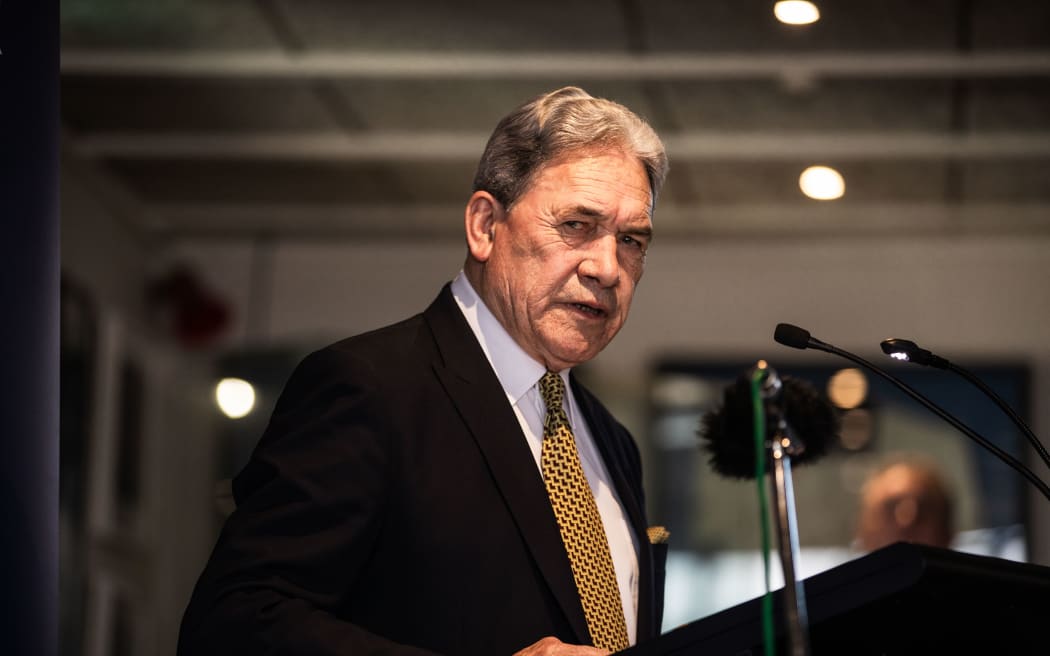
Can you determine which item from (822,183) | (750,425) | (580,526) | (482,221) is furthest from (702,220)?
(580,526)

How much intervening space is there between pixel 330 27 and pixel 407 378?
3164 mm

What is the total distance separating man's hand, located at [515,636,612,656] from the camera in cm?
157

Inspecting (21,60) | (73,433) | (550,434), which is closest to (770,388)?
(550,434)

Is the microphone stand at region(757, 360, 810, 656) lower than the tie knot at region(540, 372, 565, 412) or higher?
lower

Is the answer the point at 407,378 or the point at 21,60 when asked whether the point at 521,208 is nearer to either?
the point at 407,378

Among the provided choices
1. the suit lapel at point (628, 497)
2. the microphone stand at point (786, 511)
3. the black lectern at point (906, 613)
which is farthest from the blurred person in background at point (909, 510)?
the microphone stand at point (786, 511)

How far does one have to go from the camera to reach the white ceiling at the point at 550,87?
4.68 meters

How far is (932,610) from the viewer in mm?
1484

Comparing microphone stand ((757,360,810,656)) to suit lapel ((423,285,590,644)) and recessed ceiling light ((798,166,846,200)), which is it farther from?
A: recessed ceiling light ((798,166,846,200))

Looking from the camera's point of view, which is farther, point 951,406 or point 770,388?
point 951,406

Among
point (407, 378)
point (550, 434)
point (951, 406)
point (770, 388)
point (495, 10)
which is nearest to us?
point (770, 388)

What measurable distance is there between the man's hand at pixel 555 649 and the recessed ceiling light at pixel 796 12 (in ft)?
10.4

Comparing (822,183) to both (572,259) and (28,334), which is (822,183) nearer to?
(572,259)

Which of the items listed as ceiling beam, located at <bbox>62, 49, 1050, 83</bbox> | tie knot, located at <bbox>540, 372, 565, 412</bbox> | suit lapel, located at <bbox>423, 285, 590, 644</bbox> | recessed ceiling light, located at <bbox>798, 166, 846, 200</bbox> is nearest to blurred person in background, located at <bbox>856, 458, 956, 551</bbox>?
ceiling beam, located at <bbox>62, 49, 1050, 83</bbox>
